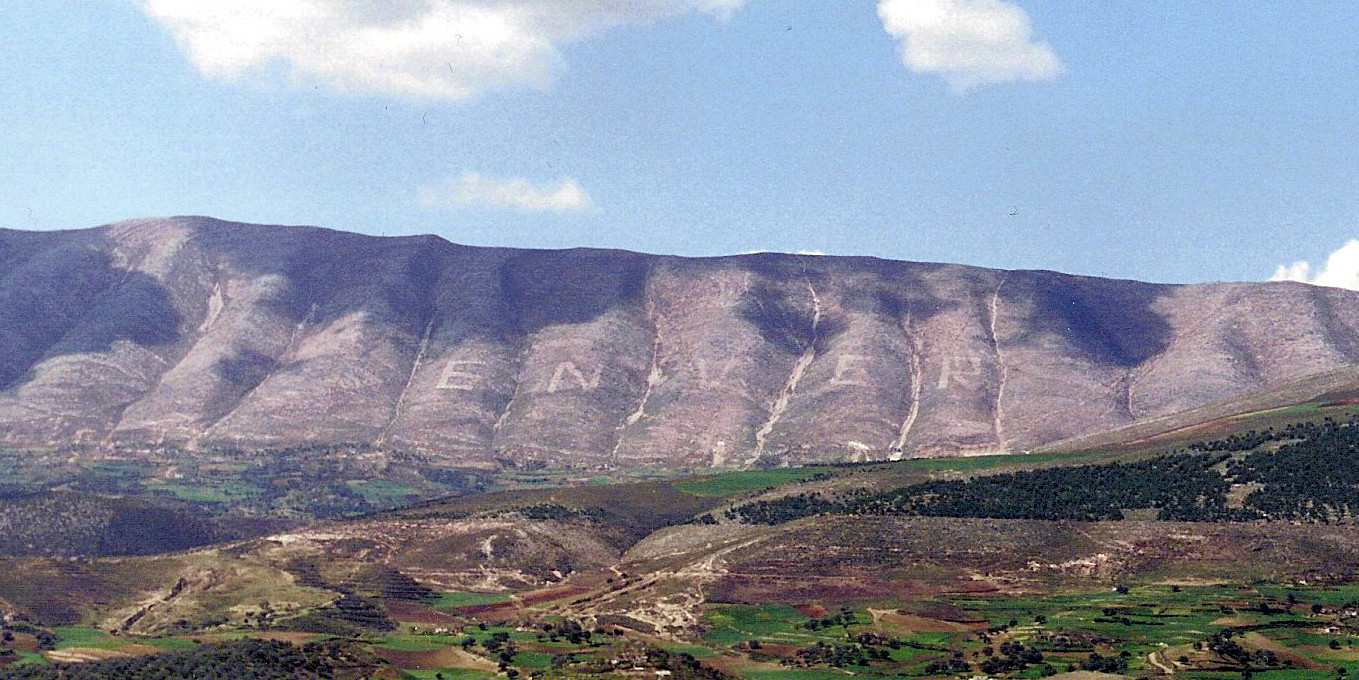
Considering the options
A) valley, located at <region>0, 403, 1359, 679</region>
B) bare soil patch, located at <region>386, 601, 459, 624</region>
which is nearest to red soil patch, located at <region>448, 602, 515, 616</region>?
valley, located at <region>0, 403, 1359, 679</region>

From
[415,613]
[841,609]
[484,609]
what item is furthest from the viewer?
[484,609]

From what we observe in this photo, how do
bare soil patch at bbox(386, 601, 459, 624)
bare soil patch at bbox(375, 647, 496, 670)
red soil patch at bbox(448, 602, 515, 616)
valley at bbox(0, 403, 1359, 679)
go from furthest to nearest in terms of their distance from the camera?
Result: red soil patch at bbox(448, 602, 515, 616) < bare soil patch at bbox(386, 601, 459, 624) < bare soil patch at bbox(375, 647, 496, 670) < valley at bbox(0, 403, 1359, 679)

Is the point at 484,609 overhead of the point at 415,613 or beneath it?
overhead

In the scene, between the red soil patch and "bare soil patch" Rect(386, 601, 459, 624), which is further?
the red soil patch

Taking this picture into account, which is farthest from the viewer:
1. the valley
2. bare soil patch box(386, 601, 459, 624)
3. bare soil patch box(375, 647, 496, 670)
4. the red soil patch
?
the red soil patch

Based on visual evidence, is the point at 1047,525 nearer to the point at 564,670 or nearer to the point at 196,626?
the point at 564,670

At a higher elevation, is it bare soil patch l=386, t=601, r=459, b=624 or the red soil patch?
the red soil patch

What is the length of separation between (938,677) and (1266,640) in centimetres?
3035

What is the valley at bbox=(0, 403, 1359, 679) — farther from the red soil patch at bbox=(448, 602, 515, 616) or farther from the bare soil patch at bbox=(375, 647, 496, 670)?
the red soil patch at bbox=(448, 602, 515, 616)

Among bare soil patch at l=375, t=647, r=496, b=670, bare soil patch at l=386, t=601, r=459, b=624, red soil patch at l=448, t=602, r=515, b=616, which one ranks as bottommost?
bare soil patch at l=386, t=601, r=459, b=624

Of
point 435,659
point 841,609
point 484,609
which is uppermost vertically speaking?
point 841,609

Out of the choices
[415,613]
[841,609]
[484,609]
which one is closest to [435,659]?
[415,613]

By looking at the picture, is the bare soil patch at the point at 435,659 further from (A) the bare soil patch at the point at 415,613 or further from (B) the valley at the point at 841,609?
(A) the bare soil patch at the point at 415,613

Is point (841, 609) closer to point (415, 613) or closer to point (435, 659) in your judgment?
point (435, 659)
